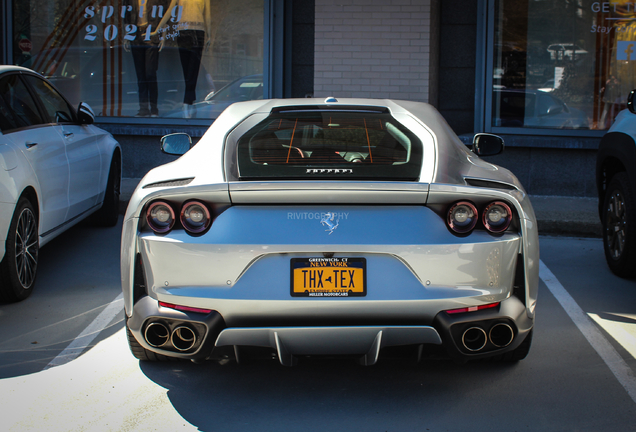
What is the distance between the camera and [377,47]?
9219mm

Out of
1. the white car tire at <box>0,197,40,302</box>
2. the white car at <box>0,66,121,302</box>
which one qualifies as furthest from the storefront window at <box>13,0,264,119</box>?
the white car tire at <box>0,197,40,302</box>

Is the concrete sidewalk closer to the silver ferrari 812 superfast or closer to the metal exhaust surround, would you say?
the silver ferrari 812 superfast

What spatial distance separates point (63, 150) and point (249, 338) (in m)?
3.38

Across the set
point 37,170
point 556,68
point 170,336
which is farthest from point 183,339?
point 556,68

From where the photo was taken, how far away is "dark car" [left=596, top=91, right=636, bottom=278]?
5.19 metres

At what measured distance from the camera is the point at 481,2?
9.30m

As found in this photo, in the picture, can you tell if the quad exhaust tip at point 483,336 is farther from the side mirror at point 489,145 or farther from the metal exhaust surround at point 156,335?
the side mirror at point 489,145

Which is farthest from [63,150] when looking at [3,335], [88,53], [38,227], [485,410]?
[88,53]

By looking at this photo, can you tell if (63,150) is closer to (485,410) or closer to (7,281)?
(7,281)

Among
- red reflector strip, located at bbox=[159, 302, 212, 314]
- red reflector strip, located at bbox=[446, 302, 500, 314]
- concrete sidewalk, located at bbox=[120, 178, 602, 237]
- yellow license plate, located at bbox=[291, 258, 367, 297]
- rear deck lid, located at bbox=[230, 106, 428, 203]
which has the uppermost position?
rear deck lid, located at bbox=[230, 106, 428, 203]

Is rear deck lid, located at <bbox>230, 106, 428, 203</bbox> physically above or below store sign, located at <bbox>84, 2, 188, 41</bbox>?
below

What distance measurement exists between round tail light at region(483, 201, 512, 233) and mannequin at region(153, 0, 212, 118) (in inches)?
313

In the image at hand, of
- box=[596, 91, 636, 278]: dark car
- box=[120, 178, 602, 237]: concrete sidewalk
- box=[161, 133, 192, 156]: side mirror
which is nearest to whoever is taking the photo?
box=[161, 133, 192, 156]: side mirror

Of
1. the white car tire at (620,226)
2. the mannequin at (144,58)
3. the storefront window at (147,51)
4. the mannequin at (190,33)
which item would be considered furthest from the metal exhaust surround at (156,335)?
the mannequin at (144,58)
